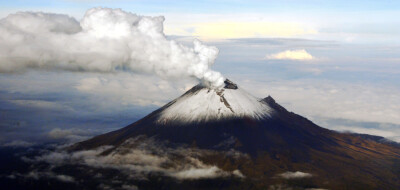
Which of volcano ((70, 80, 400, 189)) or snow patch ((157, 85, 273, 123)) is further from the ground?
snow patch ((157, 85, 273, 123))

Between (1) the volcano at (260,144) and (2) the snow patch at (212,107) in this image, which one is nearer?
(1) the volcano at (260,144)

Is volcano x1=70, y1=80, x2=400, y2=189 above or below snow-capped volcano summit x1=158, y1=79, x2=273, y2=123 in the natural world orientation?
below

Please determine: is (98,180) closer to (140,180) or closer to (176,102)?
(140,180)

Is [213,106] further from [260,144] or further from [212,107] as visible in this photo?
[260,144]

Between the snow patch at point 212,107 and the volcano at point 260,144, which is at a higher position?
the snow patch at point 212,107

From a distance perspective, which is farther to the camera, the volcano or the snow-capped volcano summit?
the snow-capped volcano summit
